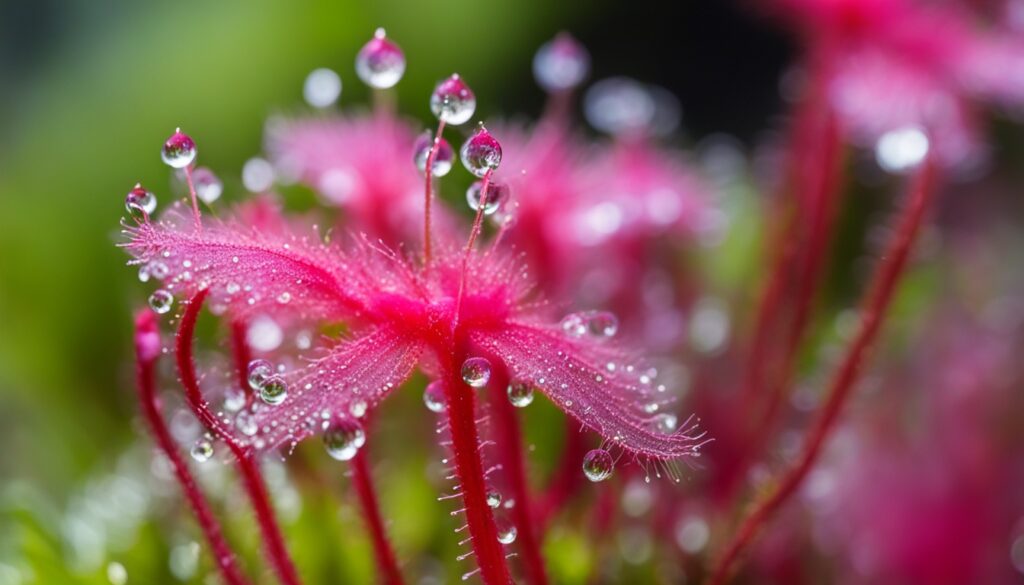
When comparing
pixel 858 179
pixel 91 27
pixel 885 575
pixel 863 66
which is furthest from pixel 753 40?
pixel 885 575

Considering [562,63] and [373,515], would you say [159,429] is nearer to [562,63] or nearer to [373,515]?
[373,515]

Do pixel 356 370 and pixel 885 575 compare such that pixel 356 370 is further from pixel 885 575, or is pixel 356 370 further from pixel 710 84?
pixel 710 84

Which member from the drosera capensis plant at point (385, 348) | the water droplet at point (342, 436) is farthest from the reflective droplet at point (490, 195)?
the water droplet at point (342, 436)

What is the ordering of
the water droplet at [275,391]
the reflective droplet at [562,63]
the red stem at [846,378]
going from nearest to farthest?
1. the water droplet at [275,391]
2. the red stem at [846,378]
3. the reflective droplet at [562,63]

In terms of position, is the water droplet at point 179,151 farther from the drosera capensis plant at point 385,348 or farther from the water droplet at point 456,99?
the water droplet at point 456,99

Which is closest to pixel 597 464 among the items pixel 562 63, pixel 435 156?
pixel 435 156

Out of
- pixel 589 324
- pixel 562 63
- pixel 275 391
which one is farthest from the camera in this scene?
pixel 562 63
